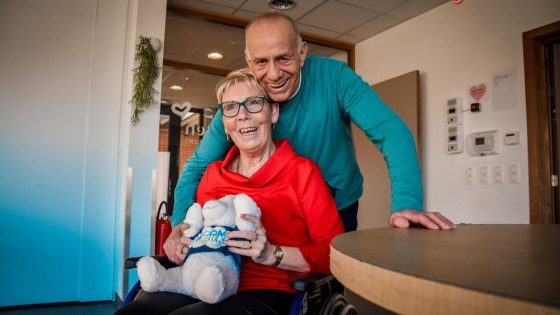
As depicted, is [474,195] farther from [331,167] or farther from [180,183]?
[180,183]

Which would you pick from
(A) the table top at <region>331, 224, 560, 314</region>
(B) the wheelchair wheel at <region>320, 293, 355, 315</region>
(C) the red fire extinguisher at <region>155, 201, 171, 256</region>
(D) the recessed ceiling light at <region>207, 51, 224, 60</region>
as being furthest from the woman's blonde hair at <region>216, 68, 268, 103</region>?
(D) the recessed ceiling light at <region>207, 51, 224, 60</region>

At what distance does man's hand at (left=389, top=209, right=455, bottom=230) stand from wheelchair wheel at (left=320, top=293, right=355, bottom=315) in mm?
359

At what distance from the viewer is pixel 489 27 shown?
379 centimetres

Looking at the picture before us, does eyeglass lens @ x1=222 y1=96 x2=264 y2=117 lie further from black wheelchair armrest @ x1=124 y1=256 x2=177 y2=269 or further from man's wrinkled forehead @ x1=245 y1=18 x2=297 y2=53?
black wheelchair armrest @ x1=124 y1=256 x2=177 y2=269

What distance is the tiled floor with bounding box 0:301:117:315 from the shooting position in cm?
327

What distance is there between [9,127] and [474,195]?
4.09 m

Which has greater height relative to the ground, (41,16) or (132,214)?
(41,16)

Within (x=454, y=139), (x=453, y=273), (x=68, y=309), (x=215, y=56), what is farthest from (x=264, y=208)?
(x=215, y=56)

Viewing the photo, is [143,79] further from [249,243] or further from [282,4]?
[249,243]

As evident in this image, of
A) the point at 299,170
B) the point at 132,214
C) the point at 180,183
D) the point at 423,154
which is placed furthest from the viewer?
the point at 423,154

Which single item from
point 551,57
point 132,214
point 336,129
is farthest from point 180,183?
point 551,57

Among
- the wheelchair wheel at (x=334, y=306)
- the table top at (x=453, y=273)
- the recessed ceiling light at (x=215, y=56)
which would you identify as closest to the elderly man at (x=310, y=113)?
the wheelchair wheel at (x=334, y=306)

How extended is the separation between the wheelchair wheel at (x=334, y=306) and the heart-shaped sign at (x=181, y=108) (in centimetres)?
338

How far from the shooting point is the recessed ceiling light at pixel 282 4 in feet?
13.9
